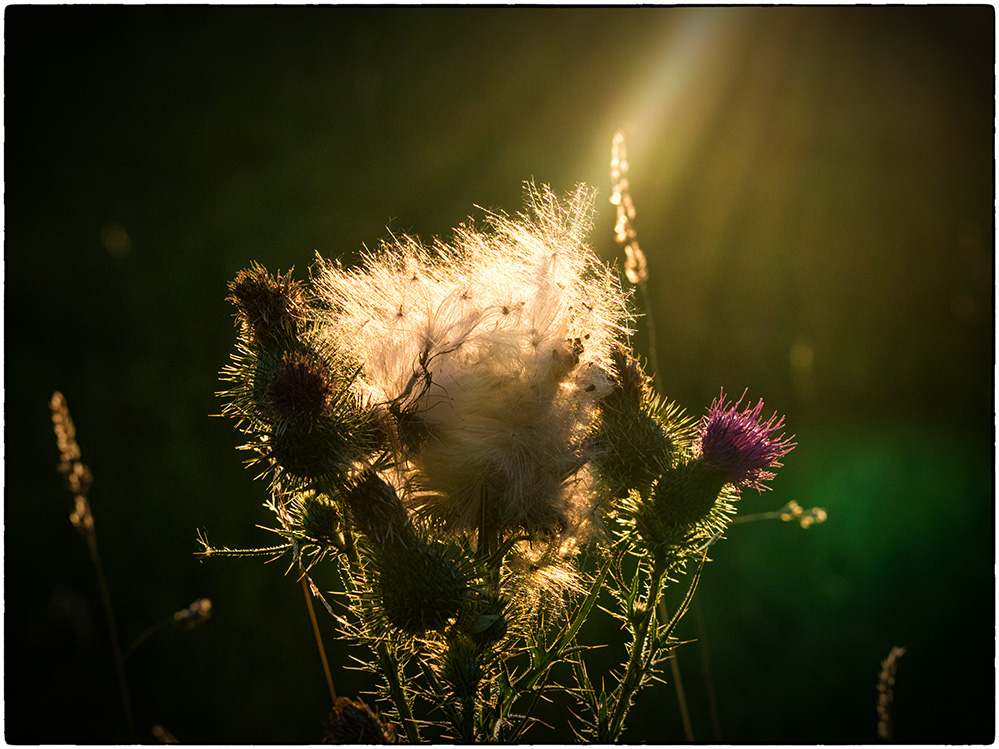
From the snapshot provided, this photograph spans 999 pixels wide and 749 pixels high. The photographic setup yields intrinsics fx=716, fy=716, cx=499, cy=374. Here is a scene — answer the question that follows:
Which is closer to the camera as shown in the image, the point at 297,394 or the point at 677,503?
the point at 297,394

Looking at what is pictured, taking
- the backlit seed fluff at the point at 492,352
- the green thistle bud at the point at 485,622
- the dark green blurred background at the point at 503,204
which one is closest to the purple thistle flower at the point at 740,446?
the backlit seed fluff at the point at 492,352

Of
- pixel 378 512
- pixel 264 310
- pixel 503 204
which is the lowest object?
pixel 378 512

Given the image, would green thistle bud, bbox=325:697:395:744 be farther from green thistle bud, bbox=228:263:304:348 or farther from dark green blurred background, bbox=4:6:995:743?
dark green blurred background, bbox=4:6:995:743

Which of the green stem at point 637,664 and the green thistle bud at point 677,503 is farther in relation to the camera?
the green thistle bud at point 677,503

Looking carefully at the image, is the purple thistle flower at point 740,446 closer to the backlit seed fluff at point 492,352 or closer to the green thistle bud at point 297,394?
the backlit seed fluff at point 492,352

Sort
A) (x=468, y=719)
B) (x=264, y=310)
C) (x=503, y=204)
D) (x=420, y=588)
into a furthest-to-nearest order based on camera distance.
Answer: (x=503, y=204) < (x=264, y=310) < (x=468, y=719) < (x=420, y=588)

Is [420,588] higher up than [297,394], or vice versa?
[297,394]

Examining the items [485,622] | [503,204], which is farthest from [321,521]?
[503,204]

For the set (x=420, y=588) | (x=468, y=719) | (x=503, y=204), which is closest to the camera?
(x=420, y=588)

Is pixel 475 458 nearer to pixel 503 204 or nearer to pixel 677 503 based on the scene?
pixel 677 503
